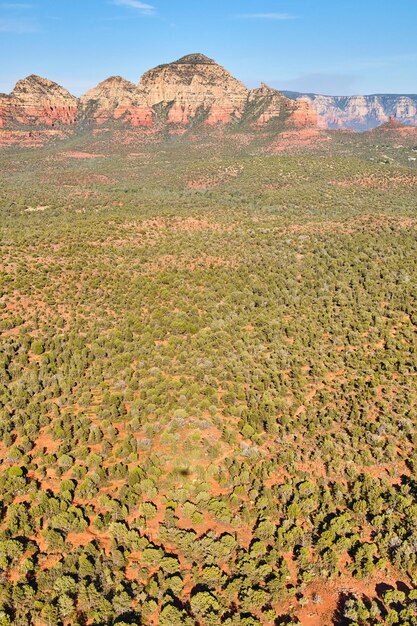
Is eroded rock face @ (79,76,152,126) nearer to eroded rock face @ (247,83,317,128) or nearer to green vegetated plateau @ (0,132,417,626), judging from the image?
eroded rock face @ (247,83,317,128)

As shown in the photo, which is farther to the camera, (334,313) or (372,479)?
(334,313)

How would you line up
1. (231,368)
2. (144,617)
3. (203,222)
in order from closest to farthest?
(144,617) < (231,368) < (203,222)

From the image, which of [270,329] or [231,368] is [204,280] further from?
[231,368]

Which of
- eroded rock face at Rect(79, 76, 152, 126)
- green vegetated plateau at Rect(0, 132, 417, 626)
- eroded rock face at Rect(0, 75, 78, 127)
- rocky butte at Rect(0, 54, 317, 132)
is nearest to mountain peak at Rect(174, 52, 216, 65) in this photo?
rocky butte at Rect(0, 54, 317, 132)

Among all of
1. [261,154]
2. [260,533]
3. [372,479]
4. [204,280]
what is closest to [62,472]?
[260,533]

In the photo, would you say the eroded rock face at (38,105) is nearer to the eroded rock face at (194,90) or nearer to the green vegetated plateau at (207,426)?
the eroded rock face at (194,90)

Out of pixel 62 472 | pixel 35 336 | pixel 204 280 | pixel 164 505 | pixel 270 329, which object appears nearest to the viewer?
pixel 164 505

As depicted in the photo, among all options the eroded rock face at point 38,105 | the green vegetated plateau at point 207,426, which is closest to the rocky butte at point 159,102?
the eroded rock face at point 38,105

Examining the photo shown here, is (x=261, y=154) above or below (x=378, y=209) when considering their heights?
above
